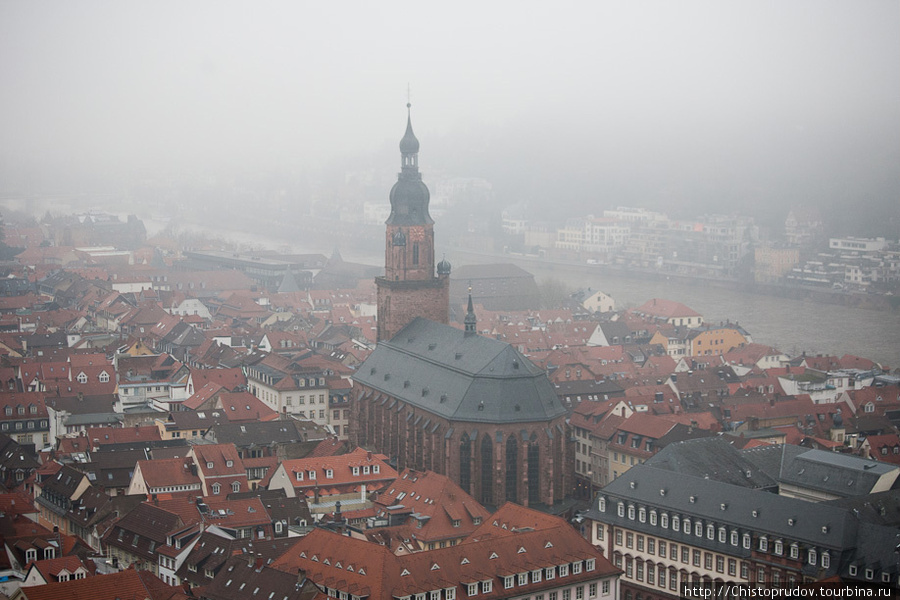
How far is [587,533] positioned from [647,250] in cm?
14375

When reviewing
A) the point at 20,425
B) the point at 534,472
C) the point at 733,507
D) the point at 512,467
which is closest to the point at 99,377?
the point at 20,425

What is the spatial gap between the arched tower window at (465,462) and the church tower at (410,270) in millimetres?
12876

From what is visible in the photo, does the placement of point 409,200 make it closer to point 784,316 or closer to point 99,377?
point 99,377

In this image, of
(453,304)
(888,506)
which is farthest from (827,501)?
(453,304)

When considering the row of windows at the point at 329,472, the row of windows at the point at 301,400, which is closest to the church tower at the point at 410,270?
the row of windows at the point at 301,400

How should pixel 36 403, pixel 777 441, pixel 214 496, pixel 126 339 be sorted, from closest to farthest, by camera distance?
pixel 214 496, pixel 777 441, pixel 36 403, pixel 126 339

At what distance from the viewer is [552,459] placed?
60.6 meters

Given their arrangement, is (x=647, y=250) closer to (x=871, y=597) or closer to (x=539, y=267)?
(x=539, y=267)

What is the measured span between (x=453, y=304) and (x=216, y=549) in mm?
78356

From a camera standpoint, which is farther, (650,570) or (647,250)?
(647,250)

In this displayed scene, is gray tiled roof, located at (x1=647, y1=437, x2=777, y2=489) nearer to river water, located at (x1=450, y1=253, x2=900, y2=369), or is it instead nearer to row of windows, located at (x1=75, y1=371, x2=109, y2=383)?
row of windows, located at (x1=75, y1=371, x2=109, y2=383)

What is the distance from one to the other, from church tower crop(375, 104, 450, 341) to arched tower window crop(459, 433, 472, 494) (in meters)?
12.9

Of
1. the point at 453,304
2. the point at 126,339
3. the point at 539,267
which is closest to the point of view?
the point at 126,339

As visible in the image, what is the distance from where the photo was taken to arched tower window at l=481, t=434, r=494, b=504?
2381 inches
